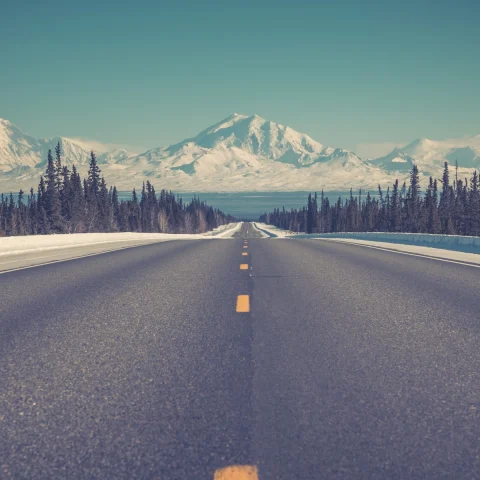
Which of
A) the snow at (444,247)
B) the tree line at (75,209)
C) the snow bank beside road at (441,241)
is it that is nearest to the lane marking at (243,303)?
the snow at (444,247)

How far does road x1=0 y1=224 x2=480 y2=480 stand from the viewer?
9.57ft

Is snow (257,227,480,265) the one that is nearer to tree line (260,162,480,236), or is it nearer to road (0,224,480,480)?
road (0,224,480,480)

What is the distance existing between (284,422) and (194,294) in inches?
223

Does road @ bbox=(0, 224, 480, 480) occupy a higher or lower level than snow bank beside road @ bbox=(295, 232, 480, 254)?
higher

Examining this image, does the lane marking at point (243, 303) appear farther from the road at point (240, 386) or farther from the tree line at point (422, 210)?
the tree line at point (422, 210)

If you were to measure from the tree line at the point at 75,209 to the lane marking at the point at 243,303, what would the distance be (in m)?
94.5

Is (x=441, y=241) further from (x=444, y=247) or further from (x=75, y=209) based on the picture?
(x=75, y=209)

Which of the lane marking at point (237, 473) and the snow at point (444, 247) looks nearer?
the lane marking at point (237, 473)

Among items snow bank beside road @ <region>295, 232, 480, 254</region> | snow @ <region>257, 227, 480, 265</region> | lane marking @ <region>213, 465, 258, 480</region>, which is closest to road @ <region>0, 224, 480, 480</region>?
lane marking @ <region>213, 465, 258, 480</region>

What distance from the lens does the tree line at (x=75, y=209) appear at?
99562 millimetres

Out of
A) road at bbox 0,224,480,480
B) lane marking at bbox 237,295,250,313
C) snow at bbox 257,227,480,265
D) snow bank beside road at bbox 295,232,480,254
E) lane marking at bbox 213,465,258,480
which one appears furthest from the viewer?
snow bank beside road at bbox 295,232,480,254

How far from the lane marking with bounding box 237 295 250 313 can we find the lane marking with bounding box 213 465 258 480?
454 cm

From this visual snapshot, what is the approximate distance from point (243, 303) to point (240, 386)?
3.90 meters

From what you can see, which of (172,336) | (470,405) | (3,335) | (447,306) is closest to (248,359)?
(172,336)
